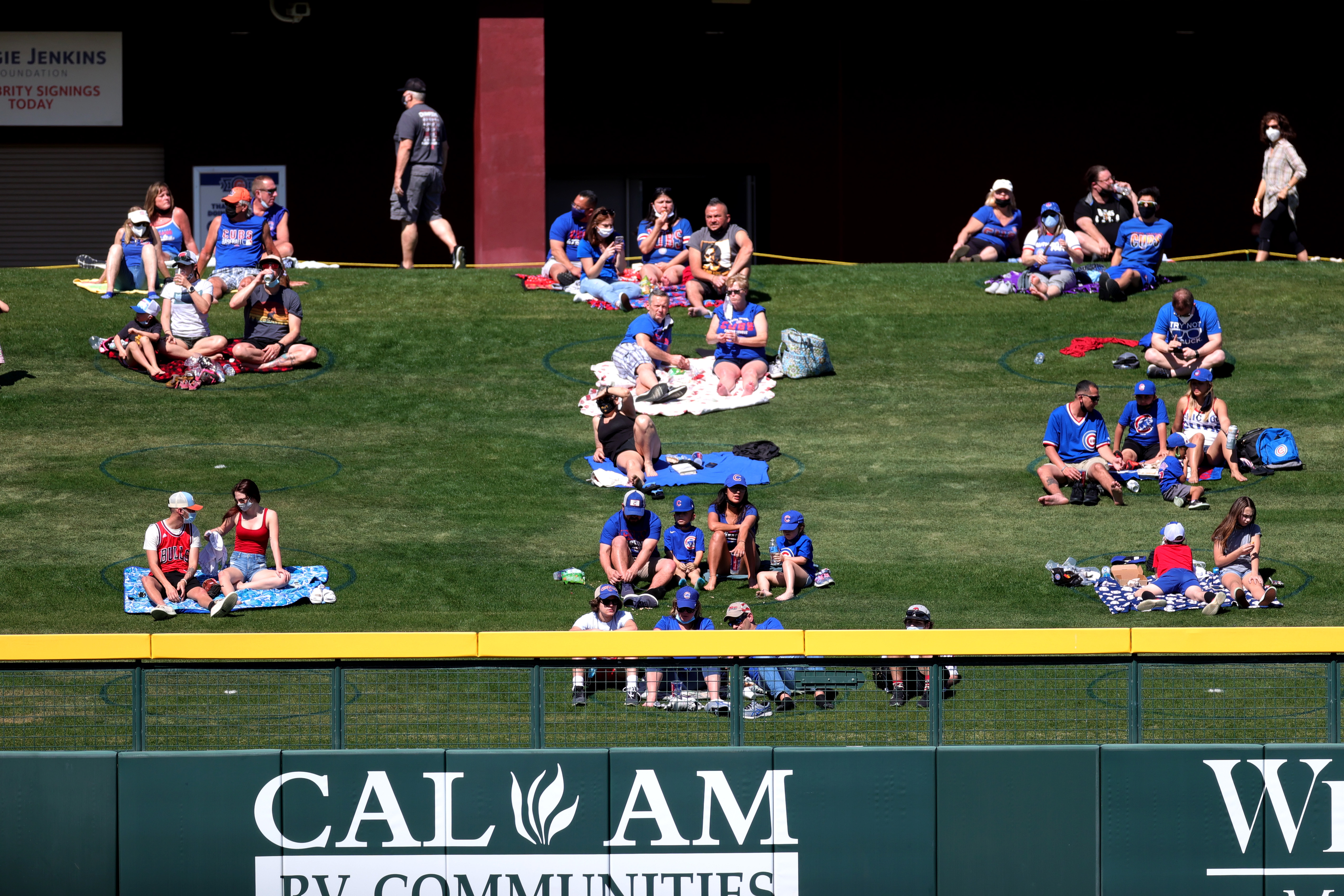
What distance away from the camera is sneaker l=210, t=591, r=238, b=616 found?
529 inches

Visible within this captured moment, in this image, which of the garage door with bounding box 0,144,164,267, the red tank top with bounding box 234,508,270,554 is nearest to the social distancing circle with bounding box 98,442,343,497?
the red tank top with bounding box 234,508,270,554

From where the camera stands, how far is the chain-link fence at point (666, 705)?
9.09 metres

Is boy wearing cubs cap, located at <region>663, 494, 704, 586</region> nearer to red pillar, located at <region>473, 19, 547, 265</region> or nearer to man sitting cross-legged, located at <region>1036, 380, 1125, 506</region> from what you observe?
man sitting cross-legged, located at <region>1036, 380, 1125, 506</region>

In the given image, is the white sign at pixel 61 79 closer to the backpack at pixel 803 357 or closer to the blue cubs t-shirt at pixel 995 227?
the backpack at pixel 803 357

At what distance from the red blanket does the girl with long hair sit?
583 cm

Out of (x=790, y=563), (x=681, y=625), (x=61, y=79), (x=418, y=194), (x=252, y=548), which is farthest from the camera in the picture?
(x=61, y=79)

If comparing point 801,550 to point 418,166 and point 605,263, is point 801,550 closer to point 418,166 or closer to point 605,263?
point 605,263

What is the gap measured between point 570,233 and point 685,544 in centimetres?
820

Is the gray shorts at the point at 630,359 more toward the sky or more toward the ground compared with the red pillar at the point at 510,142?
more toward the ground

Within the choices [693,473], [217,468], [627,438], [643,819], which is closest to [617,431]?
[627,438]

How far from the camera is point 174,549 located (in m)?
13.6

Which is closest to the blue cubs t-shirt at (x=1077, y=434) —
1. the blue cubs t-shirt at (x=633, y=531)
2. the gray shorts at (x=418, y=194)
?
the blue cubs t-shirt at (x=633, y=531)

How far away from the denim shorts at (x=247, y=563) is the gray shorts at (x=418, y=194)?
8352mm

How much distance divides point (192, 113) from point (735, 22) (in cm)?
849
